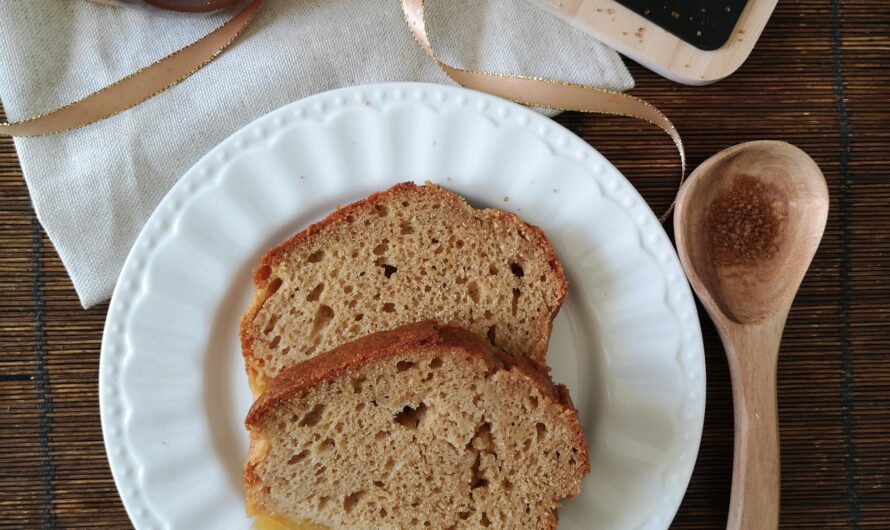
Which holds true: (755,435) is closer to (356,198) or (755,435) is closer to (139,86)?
(356,198)

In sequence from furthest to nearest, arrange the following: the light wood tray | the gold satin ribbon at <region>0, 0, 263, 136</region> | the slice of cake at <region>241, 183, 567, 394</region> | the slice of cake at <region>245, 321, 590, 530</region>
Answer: the light wood tray
the gold satin ribbon at <region>0, 0, 263, 136</region>
the slice of cake at <region>241, 183, 567, 394</region>
the slice of cake at <region>245, 321, 590, 530</region>

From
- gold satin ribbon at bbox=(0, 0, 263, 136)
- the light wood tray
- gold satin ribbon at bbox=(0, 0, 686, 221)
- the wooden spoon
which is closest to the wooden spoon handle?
the wooden spoon

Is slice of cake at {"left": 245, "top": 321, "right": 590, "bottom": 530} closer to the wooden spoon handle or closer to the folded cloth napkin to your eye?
the wooden spoon handle

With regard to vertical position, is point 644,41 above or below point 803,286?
above

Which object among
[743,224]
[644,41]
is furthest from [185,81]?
[743,224]

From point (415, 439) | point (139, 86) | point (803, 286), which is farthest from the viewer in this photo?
point (803, 286)

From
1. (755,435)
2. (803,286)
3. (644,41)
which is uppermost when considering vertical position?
(644,41)

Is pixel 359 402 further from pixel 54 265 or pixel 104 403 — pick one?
pixel 54 265

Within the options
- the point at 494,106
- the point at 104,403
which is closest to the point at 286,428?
the point at 104,403
